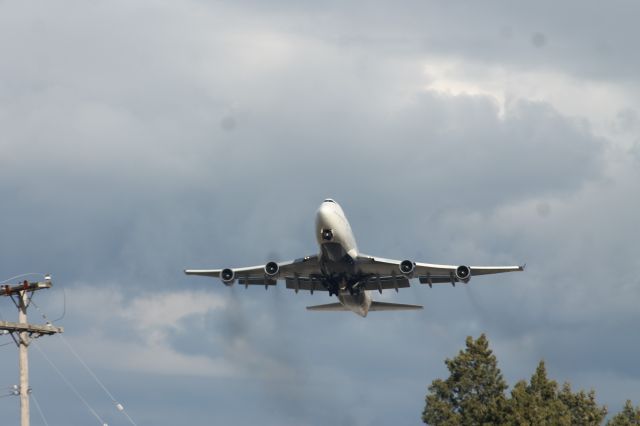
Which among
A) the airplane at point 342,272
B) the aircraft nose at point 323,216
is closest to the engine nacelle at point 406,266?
the airplane at point 342,272

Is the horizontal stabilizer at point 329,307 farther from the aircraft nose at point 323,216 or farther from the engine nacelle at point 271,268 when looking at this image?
the aircraft nose at point 323,216

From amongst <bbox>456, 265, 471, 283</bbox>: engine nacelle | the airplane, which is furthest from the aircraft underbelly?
<bbox>456, 265, 471, 283</bbox>: engine nacelle

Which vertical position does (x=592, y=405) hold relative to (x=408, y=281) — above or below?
below

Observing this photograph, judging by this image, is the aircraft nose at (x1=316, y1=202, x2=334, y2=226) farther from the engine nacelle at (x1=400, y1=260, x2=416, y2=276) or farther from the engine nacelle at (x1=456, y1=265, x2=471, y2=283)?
the engine nacelle at (x1=456, y1=265, x2=471, y2=283)

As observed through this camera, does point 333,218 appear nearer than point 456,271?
Yes

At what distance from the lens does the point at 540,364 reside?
97.9 m

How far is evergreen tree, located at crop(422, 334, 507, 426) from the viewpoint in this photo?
314ft

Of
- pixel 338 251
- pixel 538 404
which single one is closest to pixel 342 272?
pixel 338 251

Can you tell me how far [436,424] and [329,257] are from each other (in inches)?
614

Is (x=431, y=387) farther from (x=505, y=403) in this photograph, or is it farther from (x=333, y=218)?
(x=333, y=218)

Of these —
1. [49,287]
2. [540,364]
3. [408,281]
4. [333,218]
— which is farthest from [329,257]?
[49,287]

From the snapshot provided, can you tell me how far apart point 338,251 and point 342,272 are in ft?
10.6

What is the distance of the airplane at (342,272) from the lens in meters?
87.7

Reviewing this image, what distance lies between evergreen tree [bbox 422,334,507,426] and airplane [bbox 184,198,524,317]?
5.38m
